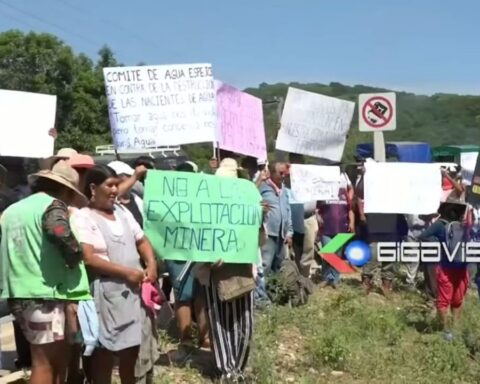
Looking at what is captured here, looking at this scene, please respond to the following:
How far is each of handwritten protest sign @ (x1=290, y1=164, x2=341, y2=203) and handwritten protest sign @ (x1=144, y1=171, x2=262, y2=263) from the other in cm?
435

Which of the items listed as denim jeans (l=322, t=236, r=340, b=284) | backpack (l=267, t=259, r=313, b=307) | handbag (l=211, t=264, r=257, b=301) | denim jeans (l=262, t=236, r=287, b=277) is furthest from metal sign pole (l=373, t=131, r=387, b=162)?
handbag (l=211, t=264, r=257, b=301)

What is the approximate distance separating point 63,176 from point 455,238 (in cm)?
465

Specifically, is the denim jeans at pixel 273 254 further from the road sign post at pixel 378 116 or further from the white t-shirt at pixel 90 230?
the white t-shirt at pixel 90 230

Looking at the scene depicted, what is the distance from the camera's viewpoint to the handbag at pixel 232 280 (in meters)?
5.75

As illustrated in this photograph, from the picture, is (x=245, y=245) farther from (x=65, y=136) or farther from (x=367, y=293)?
(x=65, y=136)

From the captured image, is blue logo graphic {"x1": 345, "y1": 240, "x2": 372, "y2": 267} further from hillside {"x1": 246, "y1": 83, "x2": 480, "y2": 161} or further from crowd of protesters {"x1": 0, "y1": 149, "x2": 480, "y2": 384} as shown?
hillside {"x1": 246, "y1": 83, "x2": 480, "y2": 161}

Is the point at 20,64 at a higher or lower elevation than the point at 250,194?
higher

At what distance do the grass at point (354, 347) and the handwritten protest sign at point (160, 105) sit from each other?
188 centimetres

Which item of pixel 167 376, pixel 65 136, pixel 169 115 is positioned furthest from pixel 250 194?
pixel 65 136

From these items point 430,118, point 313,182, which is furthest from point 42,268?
point 430,118

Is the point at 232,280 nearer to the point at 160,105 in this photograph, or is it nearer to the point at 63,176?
the point at 63,176

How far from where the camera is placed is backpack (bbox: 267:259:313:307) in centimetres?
865

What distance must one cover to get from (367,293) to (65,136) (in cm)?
2156

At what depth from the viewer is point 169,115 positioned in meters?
8.07
